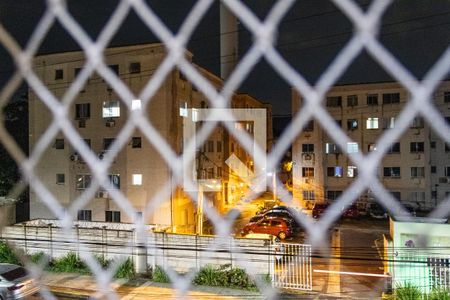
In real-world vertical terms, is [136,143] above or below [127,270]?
above

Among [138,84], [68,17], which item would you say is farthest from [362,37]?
[138,84]

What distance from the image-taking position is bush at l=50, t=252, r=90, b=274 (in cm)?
812

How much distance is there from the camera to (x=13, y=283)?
6098 millimetres

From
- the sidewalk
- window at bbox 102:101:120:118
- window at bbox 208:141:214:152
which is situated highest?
window at bbox 102:101:120:118

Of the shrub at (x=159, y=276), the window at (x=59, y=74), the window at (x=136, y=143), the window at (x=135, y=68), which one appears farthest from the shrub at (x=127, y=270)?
the window at (x=135, y=68)

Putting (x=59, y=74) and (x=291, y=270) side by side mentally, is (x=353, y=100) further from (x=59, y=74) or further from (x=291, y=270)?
(x=59, y=74)

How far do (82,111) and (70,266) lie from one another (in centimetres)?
457

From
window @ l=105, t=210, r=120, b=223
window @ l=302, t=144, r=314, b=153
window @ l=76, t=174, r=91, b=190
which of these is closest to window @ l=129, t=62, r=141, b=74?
window @ l=76, t=174, r=91, b=190

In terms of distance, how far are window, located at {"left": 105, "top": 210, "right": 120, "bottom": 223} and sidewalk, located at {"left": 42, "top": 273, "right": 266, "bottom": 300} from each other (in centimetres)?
343

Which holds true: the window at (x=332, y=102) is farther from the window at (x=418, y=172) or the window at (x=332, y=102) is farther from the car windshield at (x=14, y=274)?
the window at (x=418, y=172)

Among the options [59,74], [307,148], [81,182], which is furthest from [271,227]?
[59,74]

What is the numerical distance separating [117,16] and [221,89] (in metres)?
0.21

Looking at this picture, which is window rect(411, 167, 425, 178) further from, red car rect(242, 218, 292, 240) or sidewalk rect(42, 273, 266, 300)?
sidewalk rect(42, 273, 266, 300)

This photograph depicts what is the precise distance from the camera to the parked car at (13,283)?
5.80 m
